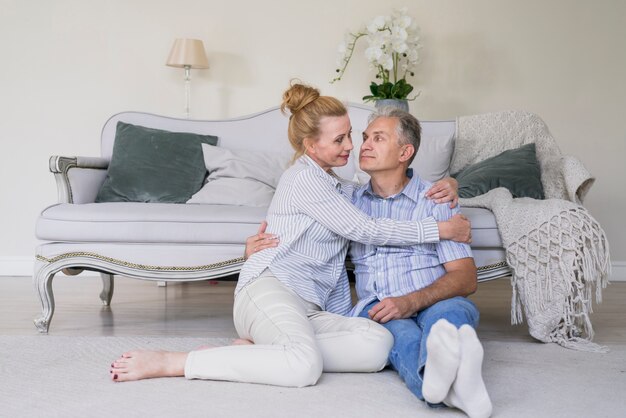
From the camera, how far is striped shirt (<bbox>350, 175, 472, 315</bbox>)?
94.0 inches

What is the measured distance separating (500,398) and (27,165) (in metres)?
3.77

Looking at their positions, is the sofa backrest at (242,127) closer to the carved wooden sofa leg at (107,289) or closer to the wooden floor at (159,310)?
the carved wooden sofa leg at (107,289)

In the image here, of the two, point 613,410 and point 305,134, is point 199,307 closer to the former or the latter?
point 305,134

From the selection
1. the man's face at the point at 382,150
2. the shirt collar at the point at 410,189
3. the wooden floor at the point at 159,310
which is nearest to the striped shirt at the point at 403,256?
the shirt collar at the point at 410,189

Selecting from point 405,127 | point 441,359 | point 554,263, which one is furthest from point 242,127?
point 441,359

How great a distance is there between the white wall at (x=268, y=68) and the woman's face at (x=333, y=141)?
2.57 m

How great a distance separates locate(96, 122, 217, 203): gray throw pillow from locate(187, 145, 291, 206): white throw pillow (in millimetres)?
71

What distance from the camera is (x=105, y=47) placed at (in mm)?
4875

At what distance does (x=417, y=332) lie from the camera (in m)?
2.13

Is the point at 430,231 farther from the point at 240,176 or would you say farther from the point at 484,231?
the point at 240,176

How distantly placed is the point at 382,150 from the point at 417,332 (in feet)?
1.96

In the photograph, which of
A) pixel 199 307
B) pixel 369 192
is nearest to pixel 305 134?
pixel 369 192

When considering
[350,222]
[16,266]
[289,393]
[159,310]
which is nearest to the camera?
[289,393]

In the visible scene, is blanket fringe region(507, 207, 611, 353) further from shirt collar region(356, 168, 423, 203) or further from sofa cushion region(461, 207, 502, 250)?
shirt collar region(356, 168, 423, 203)
